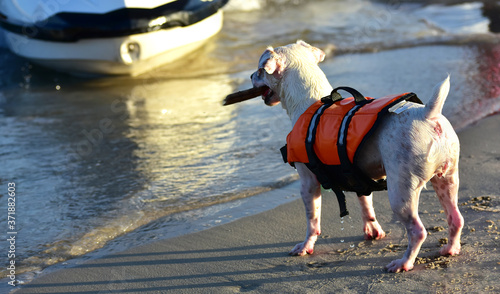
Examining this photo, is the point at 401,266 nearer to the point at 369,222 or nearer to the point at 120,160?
the point at 369,222

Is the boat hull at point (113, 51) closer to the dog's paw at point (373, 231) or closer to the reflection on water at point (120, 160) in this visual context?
the reflection on water at point (120, 160)

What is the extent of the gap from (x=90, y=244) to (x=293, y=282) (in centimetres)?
170

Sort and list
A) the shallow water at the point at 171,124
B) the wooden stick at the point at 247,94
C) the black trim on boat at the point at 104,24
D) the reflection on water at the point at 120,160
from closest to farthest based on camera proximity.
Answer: the wooden stick at the point at 247,94
the reflection on water at the point at 120,160
the shallow water at the point at 171,124
the black trim on boat at the point at 104,24

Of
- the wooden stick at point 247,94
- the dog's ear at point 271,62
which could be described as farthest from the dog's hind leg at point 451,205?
the wooden stick at point 247,94

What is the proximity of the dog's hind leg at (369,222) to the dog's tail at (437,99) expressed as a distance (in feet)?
3.14

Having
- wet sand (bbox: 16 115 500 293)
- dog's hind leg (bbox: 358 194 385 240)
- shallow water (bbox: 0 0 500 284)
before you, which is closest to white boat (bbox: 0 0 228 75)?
shallow water (bbox: 0 0 500 284)

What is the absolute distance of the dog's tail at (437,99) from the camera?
3393 millimetres

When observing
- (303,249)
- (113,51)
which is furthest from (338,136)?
(113,51)

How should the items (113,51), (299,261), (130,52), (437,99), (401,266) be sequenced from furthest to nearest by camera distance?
(130,52) < (113,51) < (299,261) < (401,266) < (437,99)

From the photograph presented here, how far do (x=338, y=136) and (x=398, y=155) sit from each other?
429 millimetres

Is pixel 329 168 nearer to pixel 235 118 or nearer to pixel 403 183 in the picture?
pixel 403 183

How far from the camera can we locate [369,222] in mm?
4238

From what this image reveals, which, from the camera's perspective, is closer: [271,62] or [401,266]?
[401,266]

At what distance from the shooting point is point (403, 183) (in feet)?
11.6
